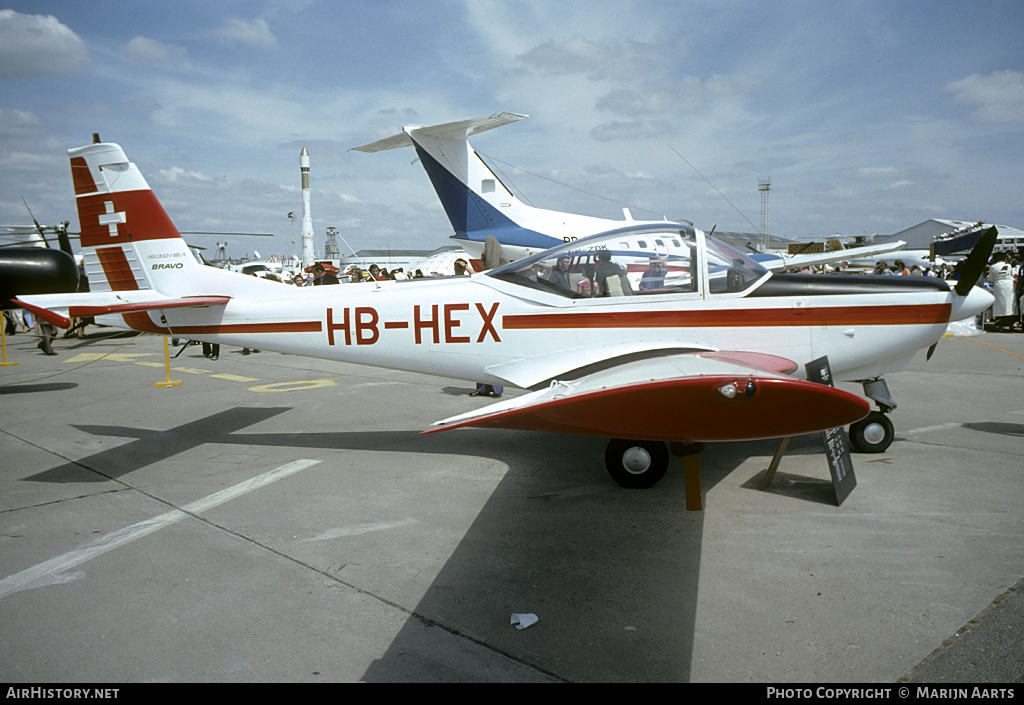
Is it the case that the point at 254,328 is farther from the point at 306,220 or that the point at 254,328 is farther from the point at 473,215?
the point at 306,220

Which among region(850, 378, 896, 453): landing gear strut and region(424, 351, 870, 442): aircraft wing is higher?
region(424, 351, 870, 442): aircraft wing

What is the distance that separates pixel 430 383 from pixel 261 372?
3.59m

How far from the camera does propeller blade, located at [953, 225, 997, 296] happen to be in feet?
14.2

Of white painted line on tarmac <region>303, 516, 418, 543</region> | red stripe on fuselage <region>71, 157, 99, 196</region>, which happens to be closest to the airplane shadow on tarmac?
white painted line on tarmac <region>303, 516, 418, 543</region>

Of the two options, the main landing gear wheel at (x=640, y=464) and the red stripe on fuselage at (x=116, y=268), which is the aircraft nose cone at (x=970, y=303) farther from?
the red stripe on fuselage at (x=116, y=268)

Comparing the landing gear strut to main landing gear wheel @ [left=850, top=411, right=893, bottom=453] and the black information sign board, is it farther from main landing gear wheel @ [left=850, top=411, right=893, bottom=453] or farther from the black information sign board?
the black information sign board

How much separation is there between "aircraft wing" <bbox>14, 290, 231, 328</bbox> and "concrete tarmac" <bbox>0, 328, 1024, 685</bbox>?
1334 mm

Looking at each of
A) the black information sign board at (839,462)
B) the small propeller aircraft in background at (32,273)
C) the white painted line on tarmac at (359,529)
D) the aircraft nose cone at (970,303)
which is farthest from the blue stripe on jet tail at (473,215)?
the white painted line on tarmac at (359,529)

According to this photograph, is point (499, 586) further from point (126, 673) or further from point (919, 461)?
point (919, 461)

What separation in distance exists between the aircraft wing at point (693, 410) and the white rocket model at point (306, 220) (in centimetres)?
6132

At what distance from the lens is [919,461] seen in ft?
16.2

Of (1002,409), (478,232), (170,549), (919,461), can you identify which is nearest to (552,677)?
(170,549)

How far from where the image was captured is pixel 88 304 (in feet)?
18.5

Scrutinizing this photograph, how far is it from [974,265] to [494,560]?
4080 mm
